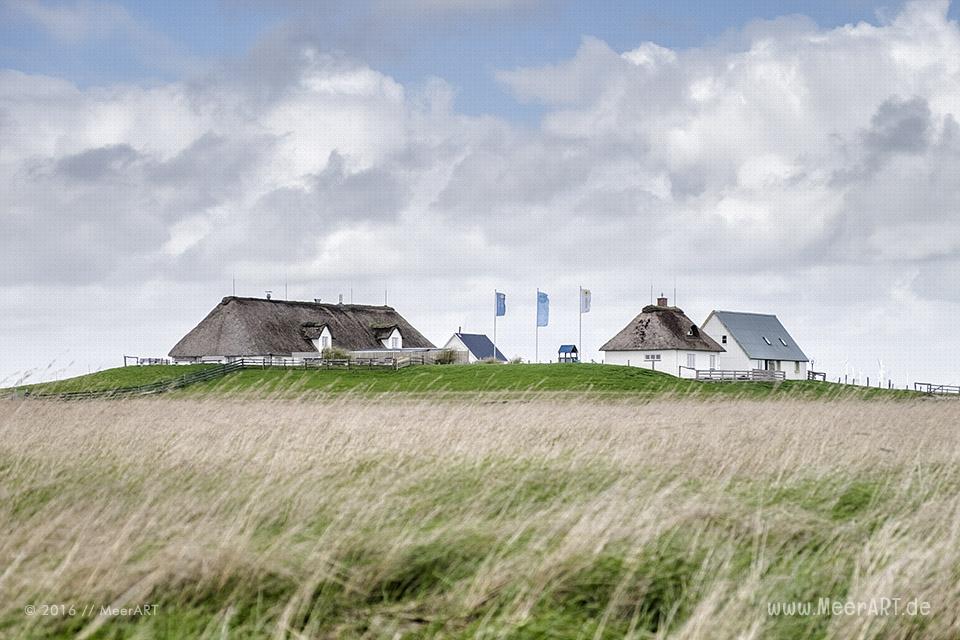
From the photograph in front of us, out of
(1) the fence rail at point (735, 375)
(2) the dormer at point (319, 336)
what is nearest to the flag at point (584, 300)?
(1) the fence rail at point (735, 375)

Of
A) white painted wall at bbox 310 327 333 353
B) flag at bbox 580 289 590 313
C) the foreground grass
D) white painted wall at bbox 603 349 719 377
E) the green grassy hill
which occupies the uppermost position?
flag at bbox 580 289 590 313

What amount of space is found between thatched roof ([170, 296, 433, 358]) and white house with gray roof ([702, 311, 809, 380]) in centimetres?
2260

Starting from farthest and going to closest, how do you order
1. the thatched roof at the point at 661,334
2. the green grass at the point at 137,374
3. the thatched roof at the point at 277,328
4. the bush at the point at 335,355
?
the thatched roof at the point at 277,328 < the thatched roof at the point at 661,334 < the bush at the point at 335,355 < the green grass at the point at 137,374

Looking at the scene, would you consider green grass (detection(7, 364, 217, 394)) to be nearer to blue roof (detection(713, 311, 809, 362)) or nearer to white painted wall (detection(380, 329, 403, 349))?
white painted wall (detection(380, 329, 403, 349))

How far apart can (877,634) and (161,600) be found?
159 inches

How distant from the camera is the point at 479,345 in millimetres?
66562

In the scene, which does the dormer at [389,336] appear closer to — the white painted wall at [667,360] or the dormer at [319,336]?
the dormer at [319,336]

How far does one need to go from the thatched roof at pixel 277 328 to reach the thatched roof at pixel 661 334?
17577 mm

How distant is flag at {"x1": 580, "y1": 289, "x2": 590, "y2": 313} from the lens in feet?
182

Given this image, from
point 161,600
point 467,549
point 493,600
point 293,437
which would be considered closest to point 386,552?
point 467,549

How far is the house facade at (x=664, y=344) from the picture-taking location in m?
56.1

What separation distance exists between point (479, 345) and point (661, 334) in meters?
15.3

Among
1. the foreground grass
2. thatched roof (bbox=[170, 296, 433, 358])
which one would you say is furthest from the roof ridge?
the foreground grass

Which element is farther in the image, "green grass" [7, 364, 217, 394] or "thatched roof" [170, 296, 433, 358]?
"thatched roof" [170, 296, 433, 358]
